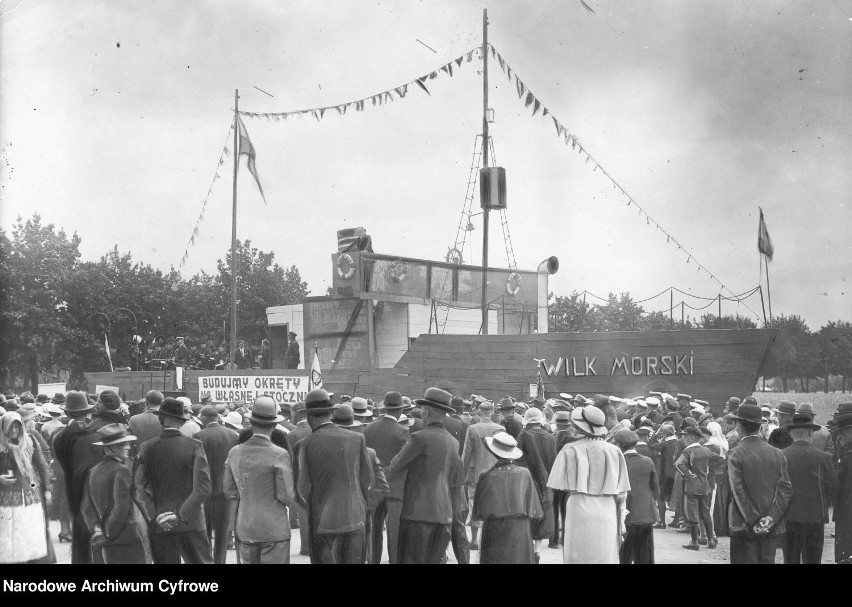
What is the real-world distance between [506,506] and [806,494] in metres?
2.87

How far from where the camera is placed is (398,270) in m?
23.5

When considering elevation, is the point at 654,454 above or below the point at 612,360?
below

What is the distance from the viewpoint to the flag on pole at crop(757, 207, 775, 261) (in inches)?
725

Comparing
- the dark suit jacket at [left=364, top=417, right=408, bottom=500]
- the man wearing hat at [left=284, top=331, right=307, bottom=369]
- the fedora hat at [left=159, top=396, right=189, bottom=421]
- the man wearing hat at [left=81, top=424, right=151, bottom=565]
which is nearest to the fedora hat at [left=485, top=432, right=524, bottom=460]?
the dark suit jacket at [left=364, top=417, right=408, bottom=500]

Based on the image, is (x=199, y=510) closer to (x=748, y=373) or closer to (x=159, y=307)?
(x=748, y=373)

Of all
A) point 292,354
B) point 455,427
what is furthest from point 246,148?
point 455,427

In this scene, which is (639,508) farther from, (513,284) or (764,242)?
(513,284)

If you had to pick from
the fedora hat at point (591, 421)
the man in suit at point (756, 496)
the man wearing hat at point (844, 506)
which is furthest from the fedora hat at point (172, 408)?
the man wearing hat at point (844, 506)

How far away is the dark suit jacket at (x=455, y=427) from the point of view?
9349 mm

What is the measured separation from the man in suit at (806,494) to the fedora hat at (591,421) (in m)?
2.04

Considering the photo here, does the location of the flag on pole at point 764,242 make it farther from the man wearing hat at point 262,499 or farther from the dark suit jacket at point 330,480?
the man wearing hat at point 262,499
